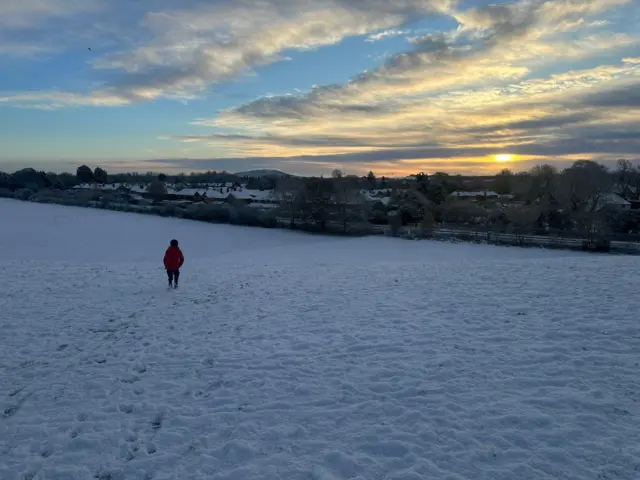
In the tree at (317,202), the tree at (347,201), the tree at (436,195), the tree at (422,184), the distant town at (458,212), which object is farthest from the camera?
the tree at (422,184)

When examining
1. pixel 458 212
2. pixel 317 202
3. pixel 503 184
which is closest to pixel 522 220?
pixel 458 212

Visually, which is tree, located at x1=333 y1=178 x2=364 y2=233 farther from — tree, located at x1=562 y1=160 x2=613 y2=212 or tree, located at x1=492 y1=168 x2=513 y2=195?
tree, located at x1=492 y1=168 x2=513 y2=195

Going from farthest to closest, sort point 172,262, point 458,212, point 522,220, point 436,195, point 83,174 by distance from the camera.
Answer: point 83,174 → point 436,195 → point 458,212 → point 522,220 → point 172,262

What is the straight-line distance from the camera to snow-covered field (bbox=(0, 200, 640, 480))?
207 inches

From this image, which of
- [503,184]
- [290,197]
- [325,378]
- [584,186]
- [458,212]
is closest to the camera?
[325,378]

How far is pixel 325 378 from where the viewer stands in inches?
292

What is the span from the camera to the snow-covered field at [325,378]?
5.25 m

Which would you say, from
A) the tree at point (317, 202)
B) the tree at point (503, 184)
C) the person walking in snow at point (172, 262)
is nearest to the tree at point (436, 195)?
A: the tree at point (317, 202)

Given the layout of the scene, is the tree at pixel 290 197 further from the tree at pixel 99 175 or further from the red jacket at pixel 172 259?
the tree at pixel 99 175

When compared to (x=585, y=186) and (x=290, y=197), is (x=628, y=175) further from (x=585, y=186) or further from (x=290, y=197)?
(x=290, y=197)

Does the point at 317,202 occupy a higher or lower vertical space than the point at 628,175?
lower

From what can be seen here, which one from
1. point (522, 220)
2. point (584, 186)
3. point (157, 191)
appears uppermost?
point (584, 186)

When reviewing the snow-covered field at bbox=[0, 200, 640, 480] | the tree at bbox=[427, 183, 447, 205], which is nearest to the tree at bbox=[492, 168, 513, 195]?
the tree at bbox=[427, 183, 447, 205]

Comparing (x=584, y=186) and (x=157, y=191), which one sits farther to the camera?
(x=157, y=191)
